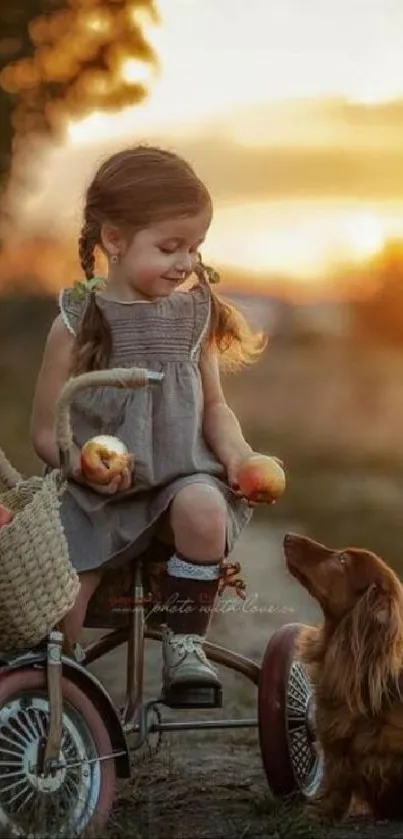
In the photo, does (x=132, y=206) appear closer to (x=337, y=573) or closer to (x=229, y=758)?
(x=337, y=573)

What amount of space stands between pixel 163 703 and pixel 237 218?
1.14 meters

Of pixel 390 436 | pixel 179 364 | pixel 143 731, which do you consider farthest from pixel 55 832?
pixel 390 436

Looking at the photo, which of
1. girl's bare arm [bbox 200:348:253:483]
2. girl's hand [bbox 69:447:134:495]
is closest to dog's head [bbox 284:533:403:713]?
girl's bare arm [bbox 200:348:253:483]

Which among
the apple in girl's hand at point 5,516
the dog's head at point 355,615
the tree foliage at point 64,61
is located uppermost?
the tree foliage at point 64,61

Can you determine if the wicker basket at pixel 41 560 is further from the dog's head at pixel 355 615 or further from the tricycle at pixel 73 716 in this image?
the dog's head at pixel 355 615

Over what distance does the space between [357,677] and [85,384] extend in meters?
0.85

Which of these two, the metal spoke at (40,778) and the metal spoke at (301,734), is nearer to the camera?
the metal spoke at (40,778)

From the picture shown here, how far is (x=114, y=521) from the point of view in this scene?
3.43 m

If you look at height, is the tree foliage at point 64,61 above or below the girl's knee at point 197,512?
above

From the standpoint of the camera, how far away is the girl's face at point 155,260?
3.52 metres

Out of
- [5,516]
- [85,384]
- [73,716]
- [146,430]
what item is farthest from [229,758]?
[85,384]

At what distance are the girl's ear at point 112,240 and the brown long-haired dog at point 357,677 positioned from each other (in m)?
0.71

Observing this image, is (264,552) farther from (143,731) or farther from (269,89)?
(269,89)

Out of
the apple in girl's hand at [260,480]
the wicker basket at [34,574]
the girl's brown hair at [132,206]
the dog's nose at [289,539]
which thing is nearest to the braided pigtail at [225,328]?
the girl's brown hair at [132,206]
